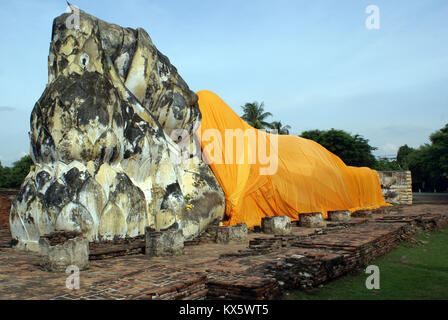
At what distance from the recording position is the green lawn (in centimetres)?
405

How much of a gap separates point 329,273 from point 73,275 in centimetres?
308

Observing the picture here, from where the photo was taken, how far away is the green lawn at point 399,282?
4.05 metres

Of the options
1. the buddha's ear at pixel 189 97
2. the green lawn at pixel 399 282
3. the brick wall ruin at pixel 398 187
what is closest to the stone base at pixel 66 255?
the green lawn at pixel 399 282

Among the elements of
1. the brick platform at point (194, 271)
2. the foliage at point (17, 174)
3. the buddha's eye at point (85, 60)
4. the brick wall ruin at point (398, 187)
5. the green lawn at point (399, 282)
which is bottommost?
the green lawn at point (399, 282)

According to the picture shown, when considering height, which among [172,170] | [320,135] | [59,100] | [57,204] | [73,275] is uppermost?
[320,135]

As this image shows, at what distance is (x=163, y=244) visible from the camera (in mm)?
6383

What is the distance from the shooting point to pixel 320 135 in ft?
100

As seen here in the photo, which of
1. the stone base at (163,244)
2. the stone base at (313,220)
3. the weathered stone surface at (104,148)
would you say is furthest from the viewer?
the stone base at (313,220)

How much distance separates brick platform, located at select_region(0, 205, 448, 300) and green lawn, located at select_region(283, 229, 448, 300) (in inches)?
6.2

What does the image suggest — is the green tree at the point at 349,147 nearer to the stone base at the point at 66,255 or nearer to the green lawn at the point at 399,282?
the green lawn at the point at 399,282

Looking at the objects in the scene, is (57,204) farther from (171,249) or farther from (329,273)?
(329,273)

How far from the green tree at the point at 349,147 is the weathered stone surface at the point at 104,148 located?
21966 millimetres

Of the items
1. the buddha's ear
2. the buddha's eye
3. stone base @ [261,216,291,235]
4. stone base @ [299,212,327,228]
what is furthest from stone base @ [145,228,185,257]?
stone base @ [299,212,327,228]
